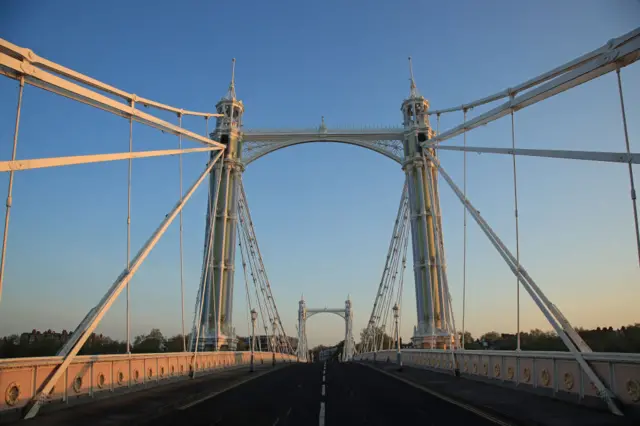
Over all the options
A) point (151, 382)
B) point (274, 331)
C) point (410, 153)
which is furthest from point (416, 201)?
point (151, 382)

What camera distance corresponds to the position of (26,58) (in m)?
12.0

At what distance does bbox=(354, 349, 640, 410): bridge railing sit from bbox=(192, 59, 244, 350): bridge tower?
1832 centimetres

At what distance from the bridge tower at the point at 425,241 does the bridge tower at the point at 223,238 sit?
13467 mm

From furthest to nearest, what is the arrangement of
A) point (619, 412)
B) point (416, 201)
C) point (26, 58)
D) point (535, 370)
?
point (416, 201), point (535, 370), point (26, 58), point (619, 412)

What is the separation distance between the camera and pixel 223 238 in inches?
1479

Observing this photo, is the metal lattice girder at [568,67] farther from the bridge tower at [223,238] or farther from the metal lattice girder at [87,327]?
the bridge tower at [223,238]

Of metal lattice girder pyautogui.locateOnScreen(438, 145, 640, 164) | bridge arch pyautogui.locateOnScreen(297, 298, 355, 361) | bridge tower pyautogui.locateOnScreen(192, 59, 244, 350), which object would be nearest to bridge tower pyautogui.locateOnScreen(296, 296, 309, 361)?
bridge arch pyautogui.locateOnScreen(297, 298, 355, 361)

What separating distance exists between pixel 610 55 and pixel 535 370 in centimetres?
933

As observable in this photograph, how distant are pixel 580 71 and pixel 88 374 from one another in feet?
54.7

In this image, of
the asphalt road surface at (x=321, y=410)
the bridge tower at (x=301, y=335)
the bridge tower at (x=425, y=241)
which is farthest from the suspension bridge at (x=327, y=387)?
the bridge tower at (x=301, y=335)

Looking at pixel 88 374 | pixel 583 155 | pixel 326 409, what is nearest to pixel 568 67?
pixel 583 155

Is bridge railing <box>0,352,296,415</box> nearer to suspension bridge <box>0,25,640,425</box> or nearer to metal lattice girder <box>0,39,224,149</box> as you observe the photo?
suspension bridge <box>0,25,640,425</box>

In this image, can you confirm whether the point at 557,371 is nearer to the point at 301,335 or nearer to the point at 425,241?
the point at 425,241

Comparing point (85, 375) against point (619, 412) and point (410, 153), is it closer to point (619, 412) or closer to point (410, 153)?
point (619, 412)
